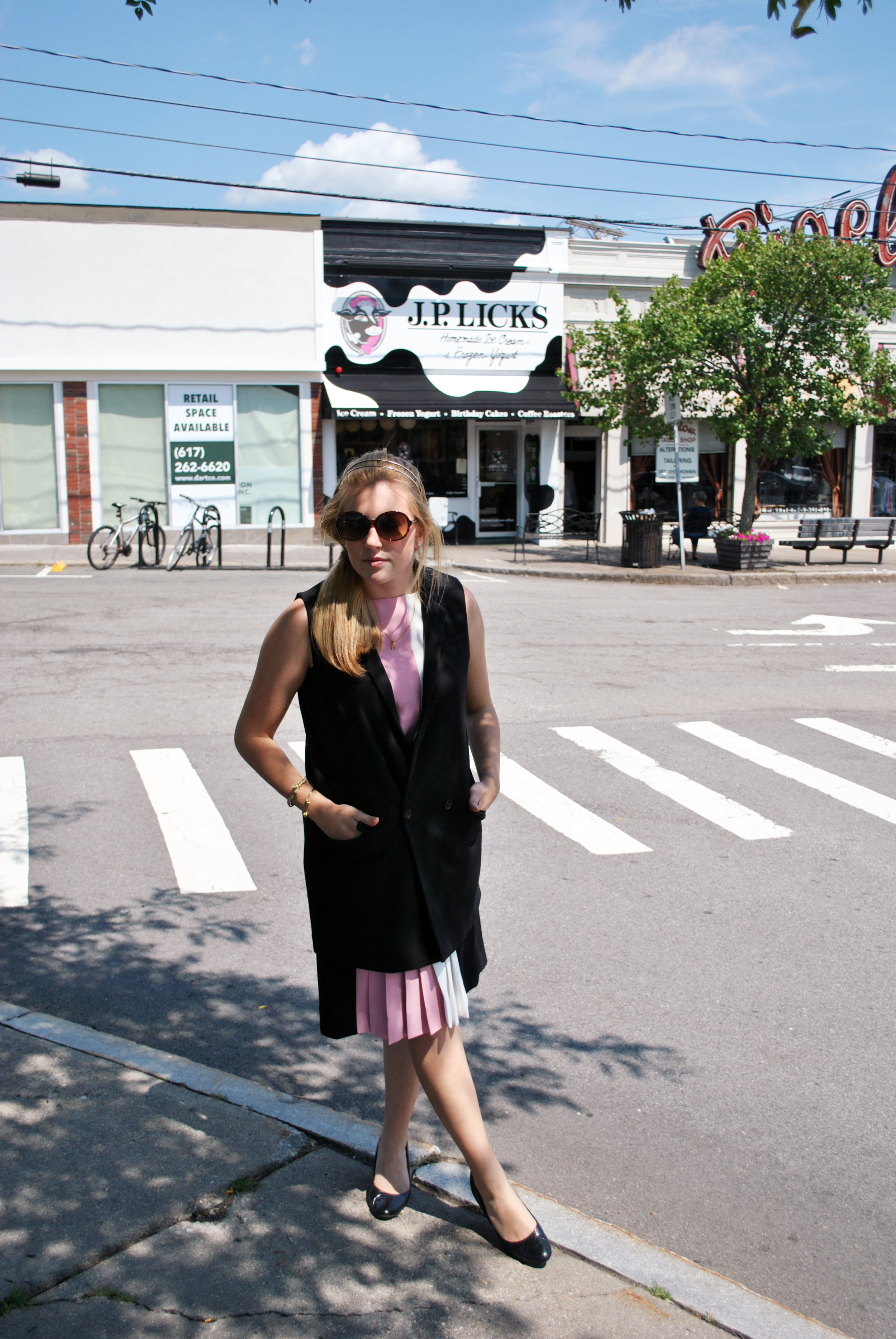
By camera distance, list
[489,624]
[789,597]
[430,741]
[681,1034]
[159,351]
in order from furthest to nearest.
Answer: [159,351], [789,597], [489,624], [681,1034], [430,741]

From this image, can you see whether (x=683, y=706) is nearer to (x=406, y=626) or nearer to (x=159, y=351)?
(x=406, y=626)

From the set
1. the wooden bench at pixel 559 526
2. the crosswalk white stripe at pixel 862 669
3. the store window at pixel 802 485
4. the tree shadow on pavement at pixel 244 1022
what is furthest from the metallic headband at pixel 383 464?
the store window at pixel 802 485

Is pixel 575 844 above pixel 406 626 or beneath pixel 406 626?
beneath

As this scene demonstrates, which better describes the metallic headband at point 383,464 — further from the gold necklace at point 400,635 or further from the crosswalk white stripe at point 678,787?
the crosswalk white stripe at point 678,787

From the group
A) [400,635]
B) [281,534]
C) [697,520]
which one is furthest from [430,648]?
[697,520]

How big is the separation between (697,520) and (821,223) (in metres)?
A: 7.21

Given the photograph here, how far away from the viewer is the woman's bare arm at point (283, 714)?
2.74m

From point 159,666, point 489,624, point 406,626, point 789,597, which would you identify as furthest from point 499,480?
point 406,626

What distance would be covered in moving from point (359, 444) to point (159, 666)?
47.3 ft

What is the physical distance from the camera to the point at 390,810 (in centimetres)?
276

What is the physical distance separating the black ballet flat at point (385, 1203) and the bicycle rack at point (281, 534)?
1652 centimetres

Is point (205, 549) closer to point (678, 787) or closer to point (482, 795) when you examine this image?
point (678, 787)

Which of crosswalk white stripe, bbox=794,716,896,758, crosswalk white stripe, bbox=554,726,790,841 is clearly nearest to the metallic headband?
crosswalk white stripe, bbox=554,726,790,841

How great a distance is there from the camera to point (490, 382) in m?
24.3
